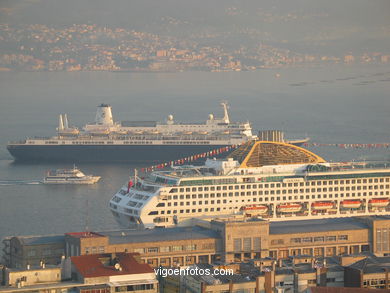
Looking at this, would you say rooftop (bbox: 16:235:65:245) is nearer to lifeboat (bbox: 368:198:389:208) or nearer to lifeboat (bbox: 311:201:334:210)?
lifeboat (bbox: 311:201:334:210)

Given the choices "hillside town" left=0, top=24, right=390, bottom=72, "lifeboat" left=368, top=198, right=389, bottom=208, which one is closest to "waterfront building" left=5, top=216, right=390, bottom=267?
"lifeboat" left=368, top=198, right=389, bottom=208

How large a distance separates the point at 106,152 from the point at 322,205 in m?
30.6

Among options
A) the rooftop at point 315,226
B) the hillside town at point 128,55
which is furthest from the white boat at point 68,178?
the hillside town at point 128,55

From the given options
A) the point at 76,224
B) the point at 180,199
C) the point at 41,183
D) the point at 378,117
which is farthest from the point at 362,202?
the point at 378,117

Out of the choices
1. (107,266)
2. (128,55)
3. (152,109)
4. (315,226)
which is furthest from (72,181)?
(128,55)

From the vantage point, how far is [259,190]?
36312mm

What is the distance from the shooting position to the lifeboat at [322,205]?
36.8m

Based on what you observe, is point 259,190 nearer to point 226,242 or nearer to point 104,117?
point 226,242

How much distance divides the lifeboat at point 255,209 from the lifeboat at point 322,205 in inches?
58.0

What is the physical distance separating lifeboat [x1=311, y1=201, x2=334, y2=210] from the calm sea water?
5083 mm

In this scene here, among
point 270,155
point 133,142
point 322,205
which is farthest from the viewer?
point 133,142

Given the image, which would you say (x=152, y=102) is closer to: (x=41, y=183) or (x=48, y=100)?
(x=48, y=100)

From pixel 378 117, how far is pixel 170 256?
2372 inches

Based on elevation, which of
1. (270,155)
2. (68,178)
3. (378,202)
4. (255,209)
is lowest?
(255,209)
